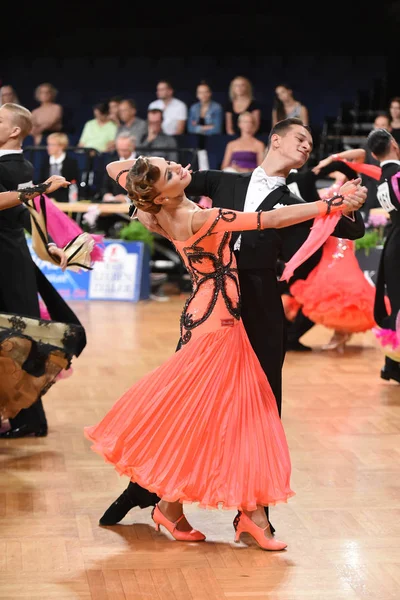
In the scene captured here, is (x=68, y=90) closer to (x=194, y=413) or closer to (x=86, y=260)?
A: (x=86, y=260)

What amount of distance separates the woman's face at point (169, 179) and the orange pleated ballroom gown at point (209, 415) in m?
0.15

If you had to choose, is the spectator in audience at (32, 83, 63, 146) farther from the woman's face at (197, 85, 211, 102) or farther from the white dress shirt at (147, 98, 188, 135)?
the woman's face at (197, 85, 211, 102)

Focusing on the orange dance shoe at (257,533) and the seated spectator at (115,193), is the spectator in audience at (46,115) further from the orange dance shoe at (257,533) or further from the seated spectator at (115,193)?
the orange dance shoe at (257,533)

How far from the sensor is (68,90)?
40.9ft

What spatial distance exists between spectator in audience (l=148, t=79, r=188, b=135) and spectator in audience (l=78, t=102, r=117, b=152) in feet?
1.82

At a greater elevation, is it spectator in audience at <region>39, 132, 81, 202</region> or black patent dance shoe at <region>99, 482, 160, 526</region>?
spectator in audience at <region>39, 132, 81, 202</region>

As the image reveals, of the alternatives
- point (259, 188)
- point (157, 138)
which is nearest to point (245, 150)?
point (157, 138)

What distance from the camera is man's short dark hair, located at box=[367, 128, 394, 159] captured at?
5785 mm

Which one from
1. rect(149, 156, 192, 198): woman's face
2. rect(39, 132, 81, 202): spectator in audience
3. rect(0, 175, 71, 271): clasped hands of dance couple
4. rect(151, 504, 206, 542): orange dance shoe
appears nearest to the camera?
rect(149, 156, 192, 198): woman's face

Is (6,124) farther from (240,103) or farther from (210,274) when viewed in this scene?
(240,103)

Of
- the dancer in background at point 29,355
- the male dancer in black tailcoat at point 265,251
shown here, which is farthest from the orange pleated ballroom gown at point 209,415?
the dancer in background at point 29,355

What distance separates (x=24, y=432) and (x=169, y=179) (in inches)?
84.4

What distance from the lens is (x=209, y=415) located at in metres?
3.32

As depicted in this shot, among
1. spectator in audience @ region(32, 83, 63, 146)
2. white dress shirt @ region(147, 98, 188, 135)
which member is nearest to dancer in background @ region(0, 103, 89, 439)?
white dress shirt @ region(147, 98, 188, 135)
